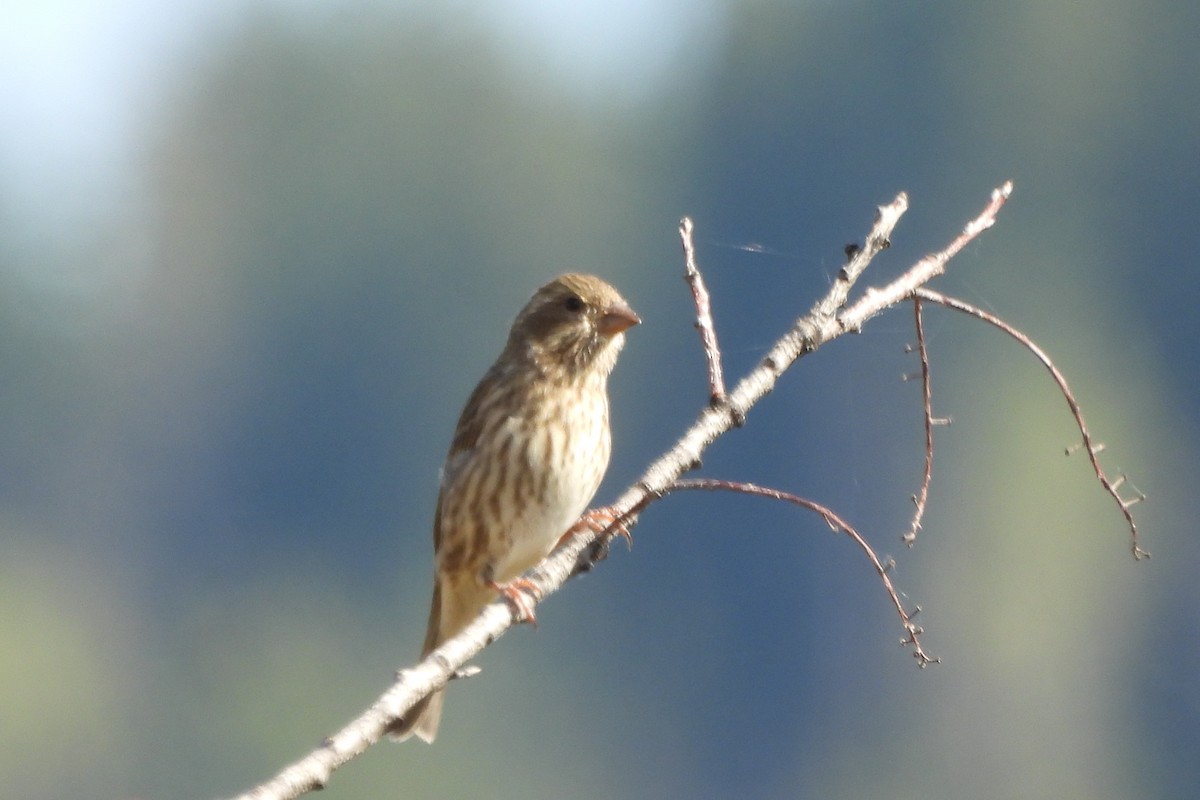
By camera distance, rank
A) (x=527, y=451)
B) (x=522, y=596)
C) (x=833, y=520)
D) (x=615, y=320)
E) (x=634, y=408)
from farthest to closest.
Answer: (x=634, y=408) < (x=615, y=320) < (x=527, y=451) < (x=522, y=596) < (x=833, y=520)

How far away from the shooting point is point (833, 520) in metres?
3.82

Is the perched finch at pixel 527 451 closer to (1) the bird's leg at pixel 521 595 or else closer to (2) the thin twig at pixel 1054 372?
(1) the bird's leg at pixel 521 595

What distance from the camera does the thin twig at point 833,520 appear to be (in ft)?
12.0

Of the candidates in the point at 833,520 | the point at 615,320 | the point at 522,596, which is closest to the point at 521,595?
the point at 522,596

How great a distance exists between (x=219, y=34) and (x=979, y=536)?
4502cm

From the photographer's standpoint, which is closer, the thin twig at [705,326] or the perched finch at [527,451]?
the thin twig at [705,326]

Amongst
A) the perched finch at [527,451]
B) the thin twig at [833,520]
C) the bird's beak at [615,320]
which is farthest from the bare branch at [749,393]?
the bird's beak at [615,320]

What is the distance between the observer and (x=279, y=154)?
7844cm

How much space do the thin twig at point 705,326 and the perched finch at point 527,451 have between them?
5.16 ft

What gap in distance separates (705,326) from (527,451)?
5.59ft

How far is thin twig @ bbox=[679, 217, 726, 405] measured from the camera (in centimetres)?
399

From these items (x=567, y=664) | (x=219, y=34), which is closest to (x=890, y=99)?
(x=567, y=664)

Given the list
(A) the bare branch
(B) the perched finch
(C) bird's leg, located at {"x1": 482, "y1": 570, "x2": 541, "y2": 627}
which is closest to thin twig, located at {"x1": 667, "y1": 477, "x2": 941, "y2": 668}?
(A) the bare branch

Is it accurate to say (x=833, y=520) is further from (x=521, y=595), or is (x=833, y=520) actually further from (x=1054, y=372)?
(x=521, y=595)
